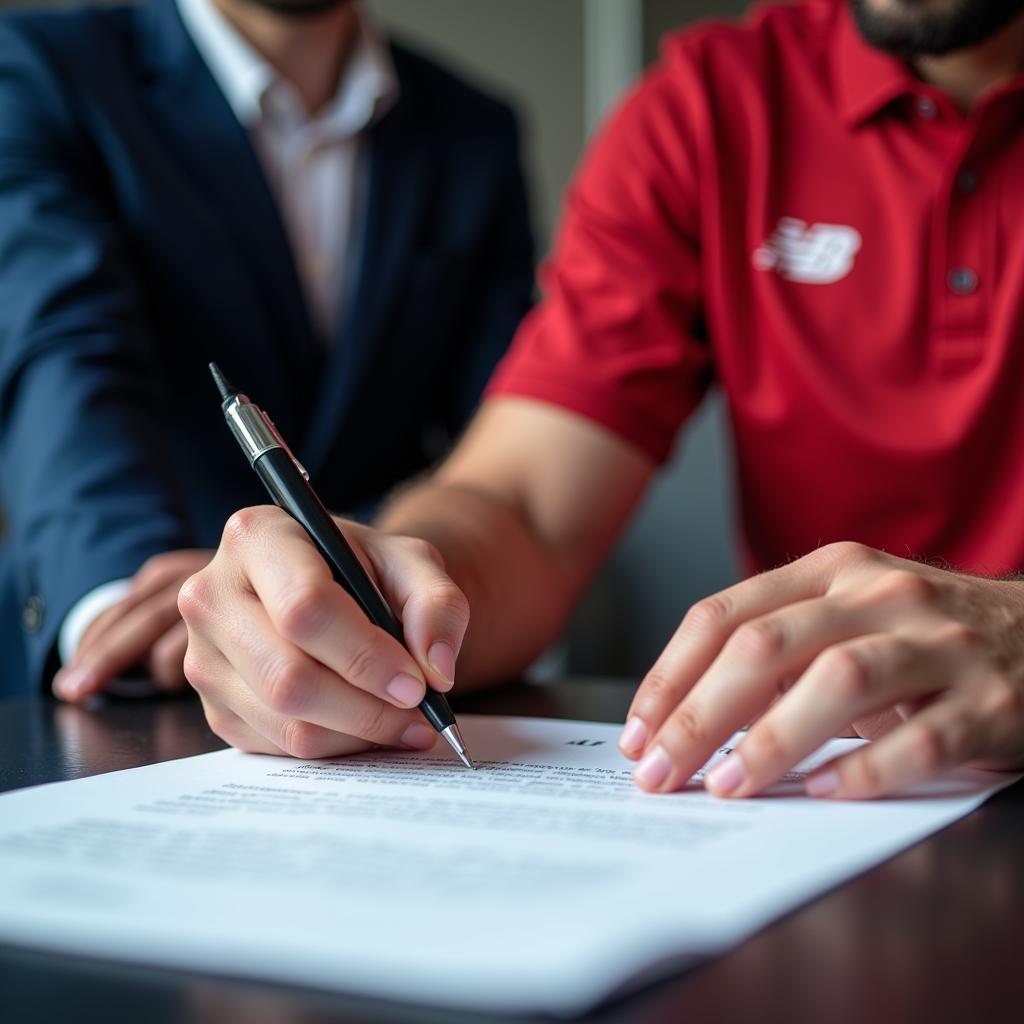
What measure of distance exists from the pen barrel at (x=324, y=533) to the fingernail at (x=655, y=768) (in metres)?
0.13

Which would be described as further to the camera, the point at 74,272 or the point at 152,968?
the point at 74,272

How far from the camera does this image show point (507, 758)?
543 mm

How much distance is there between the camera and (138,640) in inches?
31.8

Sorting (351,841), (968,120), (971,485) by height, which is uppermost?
(968,120)

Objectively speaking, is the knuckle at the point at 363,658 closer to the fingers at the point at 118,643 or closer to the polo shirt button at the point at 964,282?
the fingers at the point at 118,643

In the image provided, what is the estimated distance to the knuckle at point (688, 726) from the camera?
1.50ft

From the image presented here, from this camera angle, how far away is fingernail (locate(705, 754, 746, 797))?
17.6 inches

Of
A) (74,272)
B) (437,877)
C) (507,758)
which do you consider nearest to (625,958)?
(437,877)

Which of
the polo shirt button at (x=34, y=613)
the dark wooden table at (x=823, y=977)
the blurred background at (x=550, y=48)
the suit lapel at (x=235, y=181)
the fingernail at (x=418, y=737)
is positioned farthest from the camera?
the blurred background at (x=550, y=48)

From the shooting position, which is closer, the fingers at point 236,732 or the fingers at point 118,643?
the fingers at point 236,732

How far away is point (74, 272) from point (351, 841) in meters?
0.87

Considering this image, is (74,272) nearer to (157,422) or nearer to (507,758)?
(157,422)

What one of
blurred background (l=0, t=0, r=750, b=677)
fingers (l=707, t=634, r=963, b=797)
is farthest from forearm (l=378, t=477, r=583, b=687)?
blurred background (l=0, t=0, r=750, b=677)

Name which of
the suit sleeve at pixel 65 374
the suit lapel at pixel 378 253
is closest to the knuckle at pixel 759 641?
the suit sleeve at pixel 65 374
